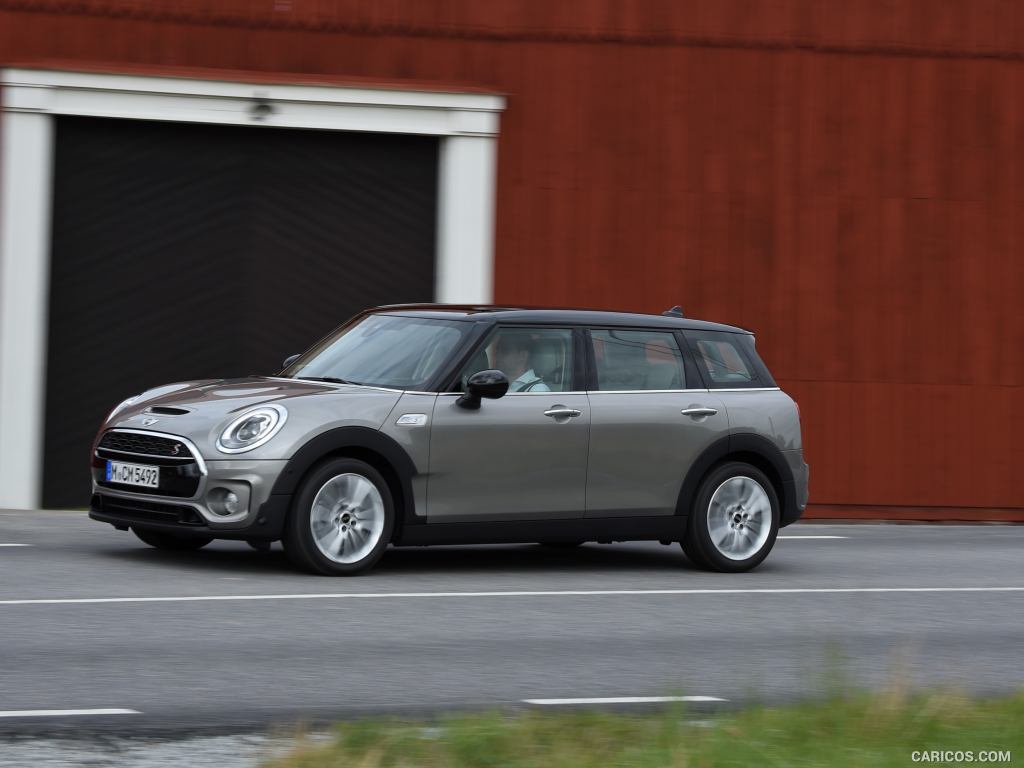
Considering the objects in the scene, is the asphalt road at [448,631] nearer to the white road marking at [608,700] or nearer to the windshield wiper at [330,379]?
the white road marking at [608,700]

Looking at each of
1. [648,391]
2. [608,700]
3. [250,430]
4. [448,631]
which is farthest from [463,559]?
[608,700]

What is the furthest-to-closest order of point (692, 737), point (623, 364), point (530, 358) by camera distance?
point (623, 364)
point (530, 358)
point (692, 737)

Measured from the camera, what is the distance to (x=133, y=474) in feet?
32.4

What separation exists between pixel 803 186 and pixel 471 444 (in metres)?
7.61

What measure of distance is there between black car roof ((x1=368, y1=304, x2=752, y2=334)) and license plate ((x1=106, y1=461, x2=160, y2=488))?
2105 millimetres

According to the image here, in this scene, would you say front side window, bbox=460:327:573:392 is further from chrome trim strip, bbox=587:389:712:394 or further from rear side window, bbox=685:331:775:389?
→ rear side window, bbox=685:331:775:389

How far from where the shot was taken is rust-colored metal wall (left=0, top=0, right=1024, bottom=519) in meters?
16.3

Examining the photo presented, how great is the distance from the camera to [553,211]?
16.3 meters

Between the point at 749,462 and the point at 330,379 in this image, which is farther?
the point at 749,462

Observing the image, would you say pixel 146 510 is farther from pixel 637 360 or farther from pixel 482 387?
pixel 637 360

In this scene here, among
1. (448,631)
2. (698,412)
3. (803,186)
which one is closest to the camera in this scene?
(448,631)

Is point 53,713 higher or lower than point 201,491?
lower

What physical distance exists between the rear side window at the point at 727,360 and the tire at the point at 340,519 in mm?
2638

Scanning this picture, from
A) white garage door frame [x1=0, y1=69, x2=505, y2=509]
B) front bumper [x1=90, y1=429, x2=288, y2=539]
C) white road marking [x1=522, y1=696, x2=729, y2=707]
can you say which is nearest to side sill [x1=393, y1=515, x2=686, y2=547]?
front bumper [x1=90, y1=429, x2=288, y2=539]
